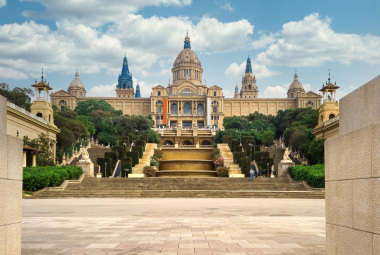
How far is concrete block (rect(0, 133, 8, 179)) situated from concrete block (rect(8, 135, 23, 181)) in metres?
0.10

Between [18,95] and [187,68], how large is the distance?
9425cm

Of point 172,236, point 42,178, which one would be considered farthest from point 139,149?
point 172,236

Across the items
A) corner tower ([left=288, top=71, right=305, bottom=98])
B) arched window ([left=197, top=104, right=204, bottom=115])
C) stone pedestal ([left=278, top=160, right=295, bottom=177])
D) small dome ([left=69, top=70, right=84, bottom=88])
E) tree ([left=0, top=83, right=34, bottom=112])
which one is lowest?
stone pedestal ([left=278, top=160, right=295, bottom=177])

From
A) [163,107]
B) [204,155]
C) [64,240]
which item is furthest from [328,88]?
[163,107]

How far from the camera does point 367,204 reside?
4.98 meters

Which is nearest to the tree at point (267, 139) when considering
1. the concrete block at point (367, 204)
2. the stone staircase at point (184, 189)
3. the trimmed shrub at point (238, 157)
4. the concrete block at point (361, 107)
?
the trimmed shrub at point (238, 157)

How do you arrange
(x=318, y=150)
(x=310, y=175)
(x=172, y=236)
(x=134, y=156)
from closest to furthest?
(x=172, y=236), (x=310, y=175), (x=318, y=150), (x=134, y=156)

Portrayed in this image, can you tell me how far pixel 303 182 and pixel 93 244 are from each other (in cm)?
2703

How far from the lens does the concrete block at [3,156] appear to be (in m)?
5.59

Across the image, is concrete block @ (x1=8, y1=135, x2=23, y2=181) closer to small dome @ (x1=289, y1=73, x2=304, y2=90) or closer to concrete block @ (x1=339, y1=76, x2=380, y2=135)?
concrete block @ (x1=339, y1=76, x2=380, y2=135)

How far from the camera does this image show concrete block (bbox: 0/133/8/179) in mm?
5592

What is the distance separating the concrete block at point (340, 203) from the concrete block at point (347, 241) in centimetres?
10

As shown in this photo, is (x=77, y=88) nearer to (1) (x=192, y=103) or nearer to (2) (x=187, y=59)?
(2) (x=187, y=59)

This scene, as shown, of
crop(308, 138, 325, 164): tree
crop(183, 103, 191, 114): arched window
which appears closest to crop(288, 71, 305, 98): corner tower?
crop(183, 103, 191, 114): arched window
